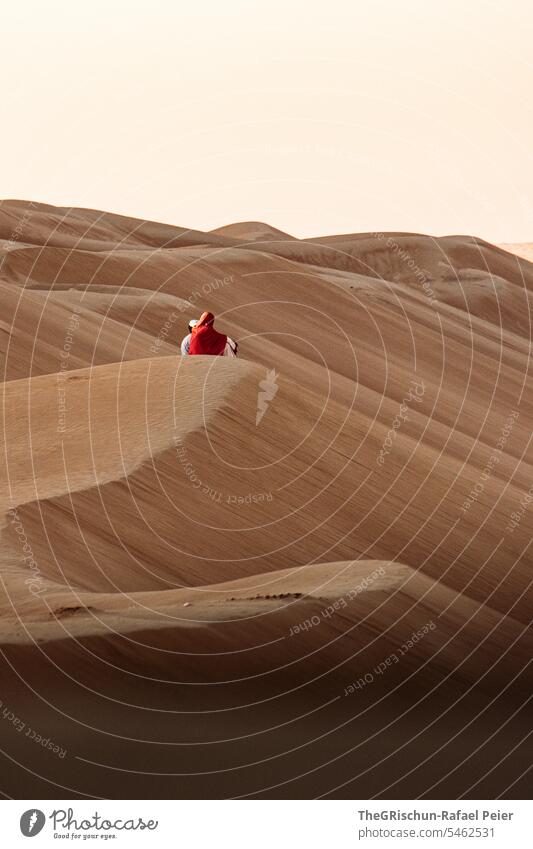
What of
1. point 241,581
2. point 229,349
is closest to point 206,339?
point 229,349

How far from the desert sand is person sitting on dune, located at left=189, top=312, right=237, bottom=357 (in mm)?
1026

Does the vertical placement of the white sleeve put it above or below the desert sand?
above

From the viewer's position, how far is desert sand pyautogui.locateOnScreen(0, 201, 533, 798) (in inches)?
300

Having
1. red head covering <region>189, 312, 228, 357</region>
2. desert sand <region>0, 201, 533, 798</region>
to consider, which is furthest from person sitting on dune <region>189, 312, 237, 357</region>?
desert sand <region>0, 201, 533, 798</region>

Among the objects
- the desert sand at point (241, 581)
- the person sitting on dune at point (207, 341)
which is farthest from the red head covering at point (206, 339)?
the desert sand at point (241, 581)

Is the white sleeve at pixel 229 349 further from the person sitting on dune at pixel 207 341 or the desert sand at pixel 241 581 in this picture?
the desert sand at pixel 241 581

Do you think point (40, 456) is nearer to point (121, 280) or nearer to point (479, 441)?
point (479, 441)

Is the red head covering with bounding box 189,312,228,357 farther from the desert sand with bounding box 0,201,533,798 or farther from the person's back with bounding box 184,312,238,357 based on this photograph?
the desert sand with bounding box 0,201,533,798

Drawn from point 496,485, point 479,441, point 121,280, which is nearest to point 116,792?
point 496,485

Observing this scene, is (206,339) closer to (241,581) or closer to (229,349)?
A: (229,349)

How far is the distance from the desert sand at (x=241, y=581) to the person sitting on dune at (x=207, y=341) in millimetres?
1026

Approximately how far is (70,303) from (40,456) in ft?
30.7

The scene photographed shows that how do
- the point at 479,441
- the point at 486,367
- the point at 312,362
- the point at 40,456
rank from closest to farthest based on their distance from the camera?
the point at 40,456 → the point at 479,441 → the point at 312,362 → the point at 486,367

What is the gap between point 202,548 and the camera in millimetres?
10828
